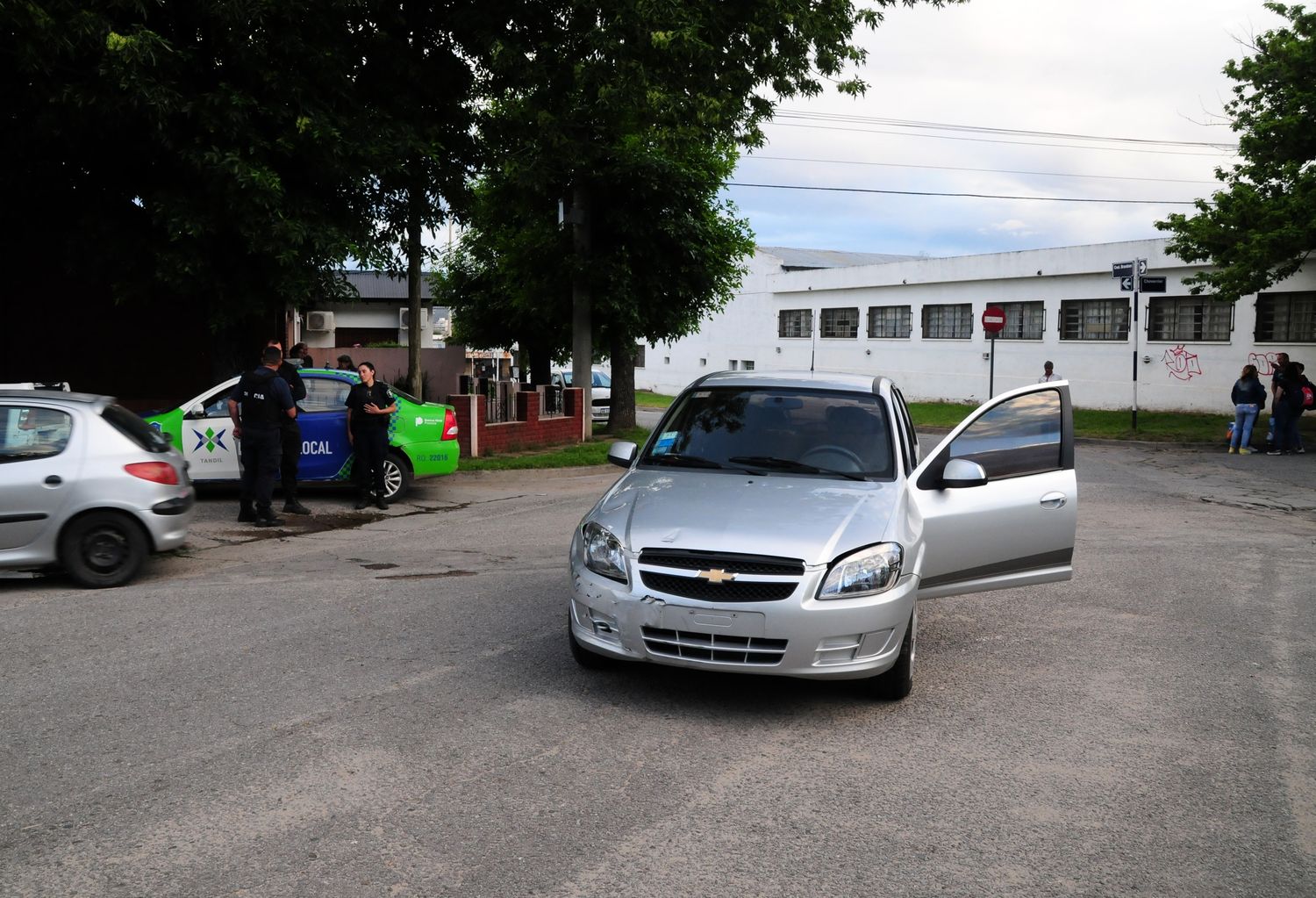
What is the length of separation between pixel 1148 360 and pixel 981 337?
7.29 m

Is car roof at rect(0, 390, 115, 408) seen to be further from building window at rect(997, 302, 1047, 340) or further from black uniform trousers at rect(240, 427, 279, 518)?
building window at rect(997, 302, 1047, 340)

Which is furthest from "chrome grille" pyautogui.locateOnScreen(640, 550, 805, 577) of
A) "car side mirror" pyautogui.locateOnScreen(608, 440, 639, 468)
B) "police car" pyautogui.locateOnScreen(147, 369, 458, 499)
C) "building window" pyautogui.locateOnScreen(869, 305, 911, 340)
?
"building window" pyautogui.locateOnScreen(869, 305, 911, 340)

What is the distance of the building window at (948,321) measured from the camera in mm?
39344

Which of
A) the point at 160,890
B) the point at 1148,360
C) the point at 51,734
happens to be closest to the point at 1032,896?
the point at 160,890

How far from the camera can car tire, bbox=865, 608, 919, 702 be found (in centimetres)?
577

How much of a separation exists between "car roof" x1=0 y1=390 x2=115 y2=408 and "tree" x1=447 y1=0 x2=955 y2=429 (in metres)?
8.34

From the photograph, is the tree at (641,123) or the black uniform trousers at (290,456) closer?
the black uniform trousers at (290,456)

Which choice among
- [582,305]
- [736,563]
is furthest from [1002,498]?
[582,305]

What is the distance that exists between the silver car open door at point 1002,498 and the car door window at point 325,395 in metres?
8.38

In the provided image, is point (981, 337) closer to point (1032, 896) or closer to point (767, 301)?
point (767, 301)

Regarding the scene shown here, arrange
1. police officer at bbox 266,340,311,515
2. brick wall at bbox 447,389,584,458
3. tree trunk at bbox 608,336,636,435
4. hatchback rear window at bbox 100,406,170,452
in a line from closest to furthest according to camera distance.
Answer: hatchback rear window at bbox 100,406,170,452
police officer at bbox 266,340,311,515
brick wall at bbox 447,389,584,458
tree trunk at bbox 608,336,636,435

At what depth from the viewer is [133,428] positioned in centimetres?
915

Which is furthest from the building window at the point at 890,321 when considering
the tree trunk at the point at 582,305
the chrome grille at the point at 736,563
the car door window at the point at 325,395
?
the chrome grille at the point at 736,563

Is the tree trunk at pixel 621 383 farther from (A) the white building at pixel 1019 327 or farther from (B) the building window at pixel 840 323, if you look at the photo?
(B) the building window at pixel 840 323
